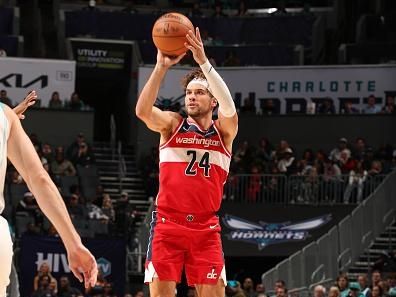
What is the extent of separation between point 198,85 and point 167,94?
2580 centimetres

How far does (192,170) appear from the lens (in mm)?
10836

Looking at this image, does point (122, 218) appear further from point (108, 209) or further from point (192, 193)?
point (192, 193)

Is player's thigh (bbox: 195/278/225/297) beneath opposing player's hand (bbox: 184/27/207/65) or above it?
beneath

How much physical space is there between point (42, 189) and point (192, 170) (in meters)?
5.33

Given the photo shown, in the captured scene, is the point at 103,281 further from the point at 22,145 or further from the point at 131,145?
the point at 22,145

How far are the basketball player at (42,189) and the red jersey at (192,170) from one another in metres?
4.98

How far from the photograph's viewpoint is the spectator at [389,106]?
36.4 m

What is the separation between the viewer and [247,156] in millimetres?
33219

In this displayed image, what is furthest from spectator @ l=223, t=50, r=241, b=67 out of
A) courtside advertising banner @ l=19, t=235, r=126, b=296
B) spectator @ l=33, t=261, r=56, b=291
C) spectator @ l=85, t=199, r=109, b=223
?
spectator @ l=33, t=261, r=56, b=291

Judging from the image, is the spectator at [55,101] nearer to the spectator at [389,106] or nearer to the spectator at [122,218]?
the spectator at [122,218]

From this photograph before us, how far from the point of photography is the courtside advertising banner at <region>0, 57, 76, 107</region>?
3581cm

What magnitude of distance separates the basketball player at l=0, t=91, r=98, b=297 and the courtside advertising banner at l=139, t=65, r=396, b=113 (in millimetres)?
31753

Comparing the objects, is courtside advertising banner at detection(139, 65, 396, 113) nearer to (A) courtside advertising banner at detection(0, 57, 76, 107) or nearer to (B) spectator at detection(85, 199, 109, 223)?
(A) courtside advertising banner at detection(0, 57, 76, 107)

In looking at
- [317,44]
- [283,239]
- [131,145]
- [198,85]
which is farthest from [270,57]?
[198,85]
